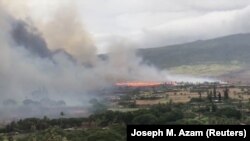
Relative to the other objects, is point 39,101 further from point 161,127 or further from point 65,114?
point 161,127

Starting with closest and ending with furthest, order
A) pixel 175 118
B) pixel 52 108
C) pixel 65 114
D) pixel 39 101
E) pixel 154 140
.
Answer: pixel 154 140
pixel 175 118
pixel 65 114
pixel 52 108
pixel 39 101

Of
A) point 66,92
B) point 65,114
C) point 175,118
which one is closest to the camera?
point 175,118

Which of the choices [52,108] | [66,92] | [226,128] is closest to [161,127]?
[226,128]

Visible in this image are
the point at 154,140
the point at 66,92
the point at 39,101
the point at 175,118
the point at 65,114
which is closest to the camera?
the point at 154,140

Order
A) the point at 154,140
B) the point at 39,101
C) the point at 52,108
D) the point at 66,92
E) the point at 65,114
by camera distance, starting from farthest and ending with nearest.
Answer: the point at 66,92 → the point at 39,101 → the point at 52,108 → the point at 65,114 → the point at 154,140

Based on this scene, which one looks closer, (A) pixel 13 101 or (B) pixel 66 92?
(A) pixel 13 101

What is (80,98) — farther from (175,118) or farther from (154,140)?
(154,140)

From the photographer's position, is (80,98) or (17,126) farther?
(80,98)

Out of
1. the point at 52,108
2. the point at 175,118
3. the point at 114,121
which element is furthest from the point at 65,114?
the point at 175,118

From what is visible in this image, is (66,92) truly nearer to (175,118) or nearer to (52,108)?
(52,108)
